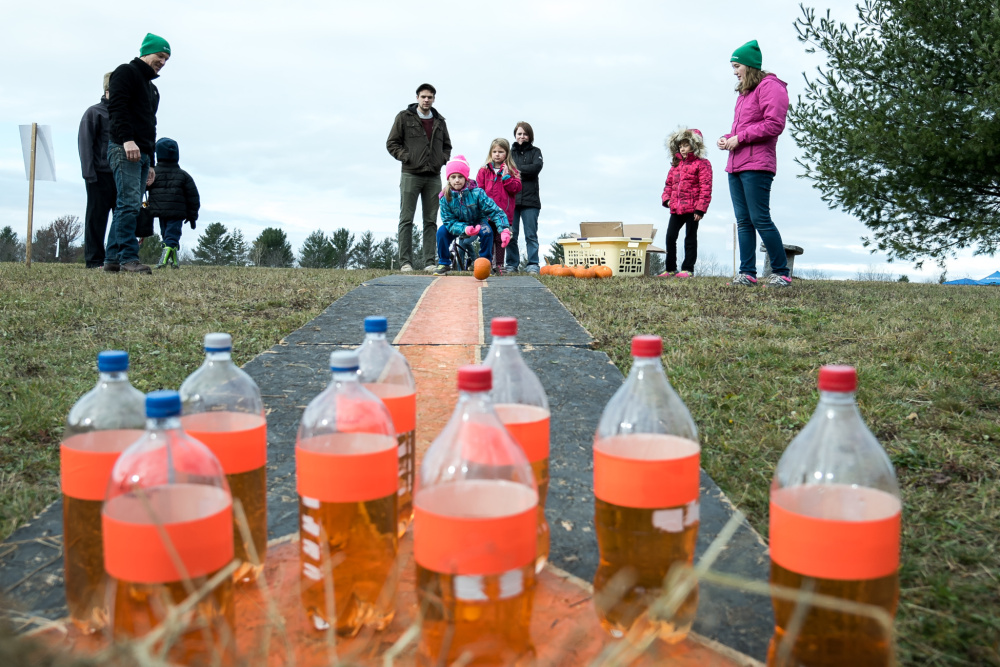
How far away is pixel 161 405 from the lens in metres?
1.26

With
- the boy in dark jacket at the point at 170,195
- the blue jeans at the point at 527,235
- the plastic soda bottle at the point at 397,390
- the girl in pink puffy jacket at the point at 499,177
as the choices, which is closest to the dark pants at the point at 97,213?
the boy in dark jacket at the point at 170,195

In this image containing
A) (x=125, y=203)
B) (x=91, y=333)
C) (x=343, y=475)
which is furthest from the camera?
(x=125, y=203)

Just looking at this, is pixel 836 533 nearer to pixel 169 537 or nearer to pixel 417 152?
pixel 169 537

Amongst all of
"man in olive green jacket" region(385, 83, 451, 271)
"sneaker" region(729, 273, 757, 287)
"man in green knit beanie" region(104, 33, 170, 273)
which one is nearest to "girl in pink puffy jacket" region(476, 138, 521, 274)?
"man in olive green jacket" region(385, 83, 451, 271)

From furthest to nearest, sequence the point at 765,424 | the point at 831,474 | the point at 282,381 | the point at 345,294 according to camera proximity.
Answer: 1. the point at 345,294
2. the point at 282,381
3. the point at 765,424
4. the point at 831,474

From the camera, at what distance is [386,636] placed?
1.50m

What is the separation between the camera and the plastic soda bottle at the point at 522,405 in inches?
69.3

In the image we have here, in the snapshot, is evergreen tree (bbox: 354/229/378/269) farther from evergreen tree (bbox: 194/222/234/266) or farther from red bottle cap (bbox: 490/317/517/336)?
red bottle cap (bbox: 490/317/517/336)

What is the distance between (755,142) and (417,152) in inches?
177

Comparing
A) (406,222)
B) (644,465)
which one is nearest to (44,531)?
(644,465)

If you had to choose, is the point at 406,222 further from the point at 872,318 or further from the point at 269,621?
the point at 269,621

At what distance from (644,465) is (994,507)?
1.52 meters

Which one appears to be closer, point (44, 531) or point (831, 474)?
point (831, 474)

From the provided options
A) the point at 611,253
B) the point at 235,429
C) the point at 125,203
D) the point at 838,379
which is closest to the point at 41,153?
the point at 125,203
